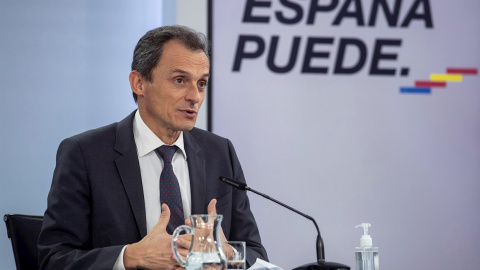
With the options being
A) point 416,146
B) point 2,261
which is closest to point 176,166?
point 2,261

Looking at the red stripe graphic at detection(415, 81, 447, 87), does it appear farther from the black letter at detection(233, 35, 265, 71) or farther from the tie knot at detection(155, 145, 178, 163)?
the tie knot at detection(155, 145, 178, 163)

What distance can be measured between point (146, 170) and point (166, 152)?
10 cm

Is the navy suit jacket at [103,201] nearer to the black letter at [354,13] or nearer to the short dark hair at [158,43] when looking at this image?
the short dark hair at [158,43]

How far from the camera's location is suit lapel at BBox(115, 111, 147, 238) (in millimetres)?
2285

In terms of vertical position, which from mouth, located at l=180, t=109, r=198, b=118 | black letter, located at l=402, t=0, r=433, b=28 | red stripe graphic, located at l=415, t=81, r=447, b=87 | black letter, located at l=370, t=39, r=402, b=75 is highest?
black letter, located at l=402, t=0, r=433, b=28

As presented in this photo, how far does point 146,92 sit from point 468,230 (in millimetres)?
2489

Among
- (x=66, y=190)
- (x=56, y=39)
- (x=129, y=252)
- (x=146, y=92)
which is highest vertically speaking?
(x=56, y=39)

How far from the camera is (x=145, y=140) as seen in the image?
8.07 ft

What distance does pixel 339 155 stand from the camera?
4.01 meters

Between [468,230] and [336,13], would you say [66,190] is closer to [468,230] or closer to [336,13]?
[336,13]

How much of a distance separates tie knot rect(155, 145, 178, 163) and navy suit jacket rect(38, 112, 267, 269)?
80 mm

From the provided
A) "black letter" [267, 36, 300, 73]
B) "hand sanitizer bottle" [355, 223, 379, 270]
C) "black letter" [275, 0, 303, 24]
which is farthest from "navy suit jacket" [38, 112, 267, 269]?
"black letter" [275, 0, 303, 24]

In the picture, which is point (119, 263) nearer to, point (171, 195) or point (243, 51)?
point (171, 195)

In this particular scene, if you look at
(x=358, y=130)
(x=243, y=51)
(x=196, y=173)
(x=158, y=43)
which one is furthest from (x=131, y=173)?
(x=358, y=130)
